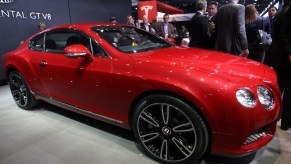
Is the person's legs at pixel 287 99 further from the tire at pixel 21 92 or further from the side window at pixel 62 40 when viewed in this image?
the tire at pixel 21 92

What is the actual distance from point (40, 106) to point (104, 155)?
6.24ft

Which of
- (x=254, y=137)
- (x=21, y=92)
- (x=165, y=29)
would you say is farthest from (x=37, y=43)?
(x=165, y=29)

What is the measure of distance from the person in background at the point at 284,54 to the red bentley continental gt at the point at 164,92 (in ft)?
1.91

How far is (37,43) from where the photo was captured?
3.29 meters

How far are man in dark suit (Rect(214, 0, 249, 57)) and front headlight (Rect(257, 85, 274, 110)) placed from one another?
59.3 inches

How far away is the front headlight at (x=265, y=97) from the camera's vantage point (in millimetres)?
1810

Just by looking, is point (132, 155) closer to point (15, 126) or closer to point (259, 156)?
point (259, 156)

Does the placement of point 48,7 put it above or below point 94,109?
above

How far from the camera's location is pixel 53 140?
2.68 metres

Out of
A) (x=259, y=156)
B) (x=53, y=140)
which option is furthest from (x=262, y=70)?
(x=53, y=140)

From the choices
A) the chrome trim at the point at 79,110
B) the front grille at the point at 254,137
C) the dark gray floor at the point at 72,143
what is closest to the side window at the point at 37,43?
the chrome trim at the point at 79,110

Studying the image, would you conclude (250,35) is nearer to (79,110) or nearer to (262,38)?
(262,38)

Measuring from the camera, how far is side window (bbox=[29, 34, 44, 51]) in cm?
322

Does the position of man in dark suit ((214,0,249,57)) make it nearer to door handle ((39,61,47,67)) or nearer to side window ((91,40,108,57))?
side window ((91,40,108,57))
